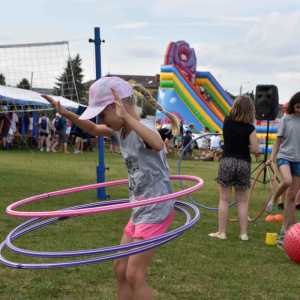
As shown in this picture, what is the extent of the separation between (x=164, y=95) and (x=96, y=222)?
2091cm

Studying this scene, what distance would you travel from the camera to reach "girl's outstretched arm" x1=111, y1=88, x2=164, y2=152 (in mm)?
2396

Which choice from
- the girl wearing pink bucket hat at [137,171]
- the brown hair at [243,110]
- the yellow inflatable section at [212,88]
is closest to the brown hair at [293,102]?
the brown hair at [243,110]

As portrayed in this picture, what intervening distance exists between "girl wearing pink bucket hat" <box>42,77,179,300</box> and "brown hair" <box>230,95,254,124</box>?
2706mm

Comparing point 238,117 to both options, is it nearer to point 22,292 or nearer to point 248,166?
point 248,166

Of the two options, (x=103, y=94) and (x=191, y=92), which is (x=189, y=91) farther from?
(x=103, y=94)

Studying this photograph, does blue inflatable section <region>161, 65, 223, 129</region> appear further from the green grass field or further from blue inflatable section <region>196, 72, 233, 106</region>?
the green grass field

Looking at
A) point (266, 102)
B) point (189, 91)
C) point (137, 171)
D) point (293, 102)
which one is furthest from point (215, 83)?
point (137, 171)

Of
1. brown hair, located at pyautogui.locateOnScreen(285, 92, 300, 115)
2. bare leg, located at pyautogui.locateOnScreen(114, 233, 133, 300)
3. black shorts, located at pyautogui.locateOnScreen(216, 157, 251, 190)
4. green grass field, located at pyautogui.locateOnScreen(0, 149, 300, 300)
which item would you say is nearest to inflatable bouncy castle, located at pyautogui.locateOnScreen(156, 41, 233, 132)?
green grass field, located at pyautogui.locateOnScreen(0, 149, 300, 300)

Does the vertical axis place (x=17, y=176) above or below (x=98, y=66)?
below

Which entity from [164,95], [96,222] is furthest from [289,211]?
[164,95]

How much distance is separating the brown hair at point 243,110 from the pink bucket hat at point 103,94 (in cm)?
300

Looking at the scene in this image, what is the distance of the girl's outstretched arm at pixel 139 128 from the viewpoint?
2.40 m

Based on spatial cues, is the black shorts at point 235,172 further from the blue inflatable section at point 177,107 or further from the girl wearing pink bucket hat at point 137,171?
the blue inflatable section at point 177,107

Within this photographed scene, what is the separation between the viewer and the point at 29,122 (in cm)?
2008
